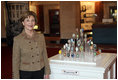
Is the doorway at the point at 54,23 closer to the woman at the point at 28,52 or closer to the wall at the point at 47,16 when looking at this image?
the wall at the point at 47,16

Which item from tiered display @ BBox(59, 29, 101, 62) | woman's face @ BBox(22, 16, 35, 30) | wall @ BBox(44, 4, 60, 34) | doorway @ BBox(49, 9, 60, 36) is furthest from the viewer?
doorway @ BBox(49, 9, 60, 36)

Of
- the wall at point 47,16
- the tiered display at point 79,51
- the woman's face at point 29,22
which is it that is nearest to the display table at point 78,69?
the tiered display at point 79,51

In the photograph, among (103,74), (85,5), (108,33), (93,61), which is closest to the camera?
(103,74)

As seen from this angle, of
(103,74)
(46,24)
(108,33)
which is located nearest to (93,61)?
(103,74)

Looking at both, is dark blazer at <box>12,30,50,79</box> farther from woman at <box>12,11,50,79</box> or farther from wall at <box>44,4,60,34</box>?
wall at <box>44,4,60,34</box>

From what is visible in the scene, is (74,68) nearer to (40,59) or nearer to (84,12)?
(40,59)

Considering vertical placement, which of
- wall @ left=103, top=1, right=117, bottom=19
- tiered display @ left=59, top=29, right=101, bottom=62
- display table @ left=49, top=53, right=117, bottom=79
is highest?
wall @ left=103, top=1, right=117, bottom=19

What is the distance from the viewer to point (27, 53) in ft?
7.91

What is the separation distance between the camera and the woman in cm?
237

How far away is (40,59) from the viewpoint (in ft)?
8.23

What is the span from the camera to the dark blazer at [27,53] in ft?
7.79

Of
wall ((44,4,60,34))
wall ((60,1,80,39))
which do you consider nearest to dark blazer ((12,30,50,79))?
wall ((60,1,80,39))

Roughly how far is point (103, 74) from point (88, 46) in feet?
2.21

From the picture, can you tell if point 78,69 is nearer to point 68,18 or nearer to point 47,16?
point 68,18
